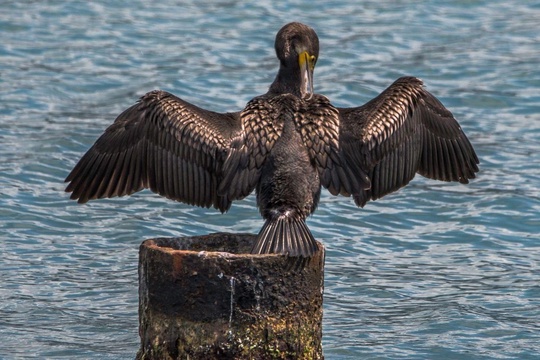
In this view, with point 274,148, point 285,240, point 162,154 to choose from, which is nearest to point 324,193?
point 162,154

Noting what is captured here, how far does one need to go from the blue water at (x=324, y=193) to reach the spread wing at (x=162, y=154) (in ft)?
4.04

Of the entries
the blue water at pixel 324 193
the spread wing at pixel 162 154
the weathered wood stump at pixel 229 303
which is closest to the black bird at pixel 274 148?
the spread wing at pixel 162 154

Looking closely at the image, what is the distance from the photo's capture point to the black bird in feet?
21.2

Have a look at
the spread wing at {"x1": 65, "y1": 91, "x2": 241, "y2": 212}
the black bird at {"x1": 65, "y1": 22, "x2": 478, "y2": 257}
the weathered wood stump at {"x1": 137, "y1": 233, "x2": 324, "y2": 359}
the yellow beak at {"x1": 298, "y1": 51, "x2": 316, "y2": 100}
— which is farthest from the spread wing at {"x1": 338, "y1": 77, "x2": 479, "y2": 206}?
the weathered wood stump at {"x1": 137, "y1": 233, "x2": 324, "y2": 359}

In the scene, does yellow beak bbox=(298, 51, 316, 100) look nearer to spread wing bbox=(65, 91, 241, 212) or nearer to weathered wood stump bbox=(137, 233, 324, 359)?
spread wing bbox=(65, 91, 241, 212)

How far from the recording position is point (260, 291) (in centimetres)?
561

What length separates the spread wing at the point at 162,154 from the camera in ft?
21.9

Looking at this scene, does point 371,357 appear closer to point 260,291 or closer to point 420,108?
point 420,108

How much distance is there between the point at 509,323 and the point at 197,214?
122 inches

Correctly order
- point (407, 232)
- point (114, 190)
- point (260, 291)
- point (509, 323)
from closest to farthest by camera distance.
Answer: point (260, 291)
point (114, 190)
point (509, 323)
point (407, 232)

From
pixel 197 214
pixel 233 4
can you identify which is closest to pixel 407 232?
pixel 197 214

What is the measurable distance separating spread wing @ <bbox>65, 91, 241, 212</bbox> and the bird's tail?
0.72 meters

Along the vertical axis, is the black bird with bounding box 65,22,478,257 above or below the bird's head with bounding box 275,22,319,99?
below

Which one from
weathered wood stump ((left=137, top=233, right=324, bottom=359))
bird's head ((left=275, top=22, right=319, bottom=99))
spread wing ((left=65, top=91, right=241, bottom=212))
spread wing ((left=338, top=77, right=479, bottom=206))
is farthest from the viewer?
bird's head ((left=275, top=22, right=319, bottom=99))
